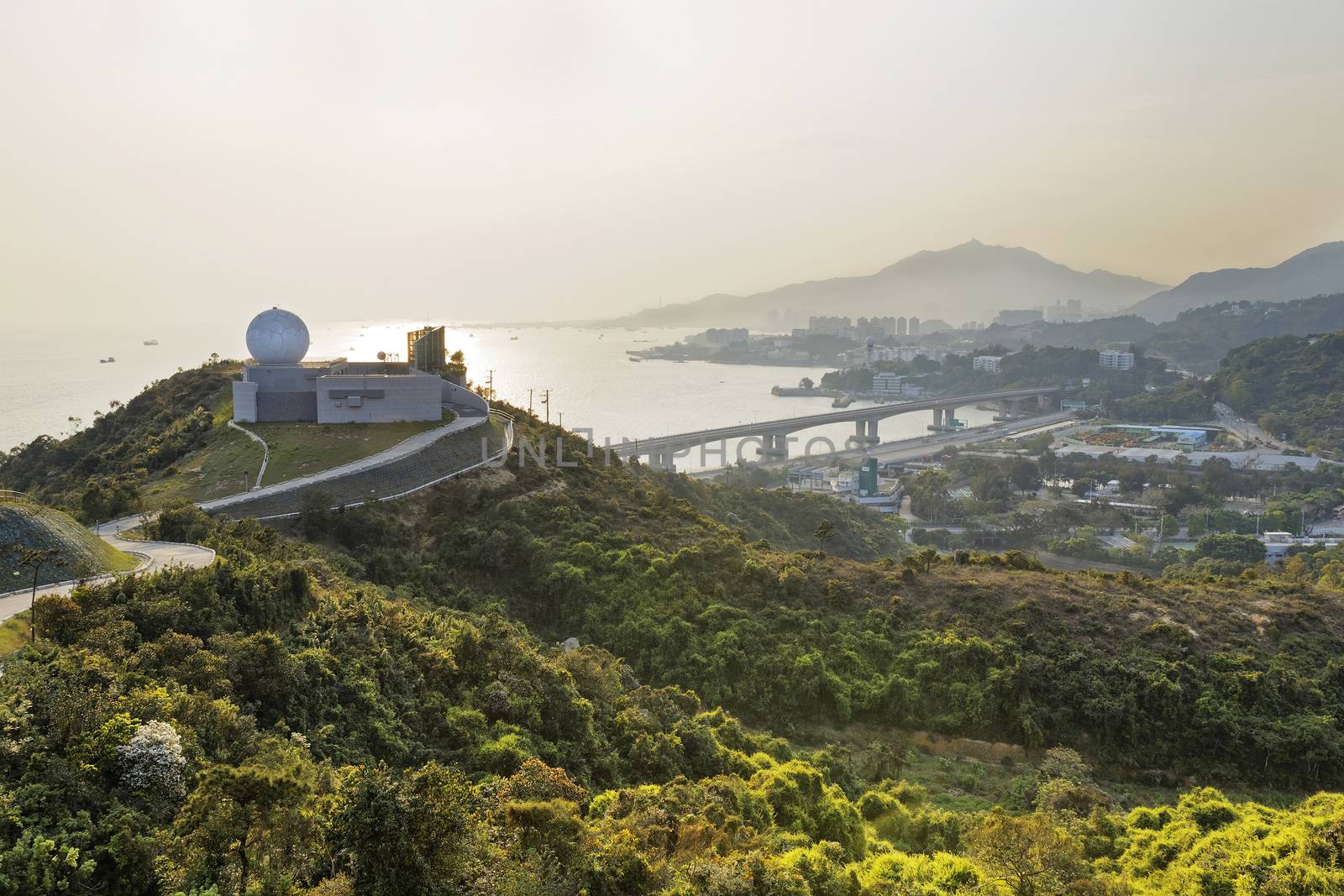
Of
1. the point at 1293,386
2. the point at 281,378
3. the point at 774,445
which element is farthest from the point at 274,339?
the point at 1293,386

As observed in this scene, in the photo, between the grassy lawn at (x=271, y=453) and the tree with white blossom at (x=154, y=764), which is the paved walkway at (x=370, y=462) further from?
the tree with white blossom at (x=154, y=764)

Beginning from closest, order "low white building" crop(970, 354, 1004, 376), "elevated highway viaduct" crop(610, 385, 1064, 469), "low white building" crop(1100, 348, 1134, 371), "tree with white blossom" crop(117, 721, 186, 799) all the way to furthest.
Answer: "tree with white blossom" crop(117, 721, 186, 799) < "elevated highway viaduct" crop(610, 385, 1064, 469) < "low white building" crop(1100, 348, 1134, 371) < "low white building" crop(970, 354, 1004, 376)

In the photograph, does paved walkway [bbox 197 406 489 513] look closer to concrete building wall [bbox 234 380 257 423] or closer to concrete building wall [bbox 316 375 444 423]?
concrete building wall [bbox 316 375 444 423]

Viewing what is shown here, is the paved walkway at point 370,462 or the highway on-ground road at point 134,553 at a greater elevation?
the paved walkway at point 370,462

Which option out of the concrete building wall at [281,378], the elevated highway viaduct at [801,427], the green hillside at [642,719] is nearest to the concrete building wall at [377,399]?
the concrete building wall at [281,378]

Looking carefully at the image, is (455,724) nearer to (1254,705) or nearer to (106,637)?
(106,637)

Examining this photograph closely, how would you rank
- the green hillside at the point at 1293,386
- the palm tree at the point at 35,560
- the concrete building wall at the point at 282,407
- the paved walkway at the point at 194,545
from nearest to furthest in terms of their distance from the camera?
the palm tree at the point at 35,560 → the paved walkway at the point at 194,545 → the concrete building wall at the point at 282,407 → the green hillside at the point at 1293,386

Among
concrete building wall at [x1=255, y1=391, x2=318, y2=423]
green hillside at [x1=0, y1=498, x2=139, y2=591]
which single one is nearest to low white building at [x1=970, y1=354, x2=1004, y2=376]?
concrete building wall at [x1=255, y1=391, x2=318, y2=423]
